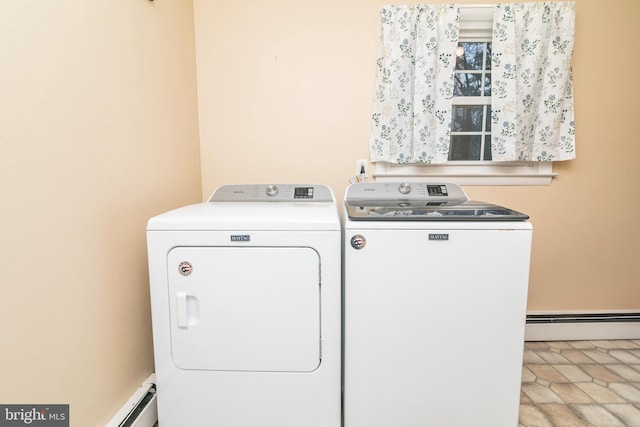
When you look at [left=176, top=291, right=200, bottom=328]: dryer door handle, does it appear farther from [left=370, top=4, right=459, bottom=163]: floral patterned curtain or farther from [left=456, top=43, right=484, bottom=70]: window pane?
[left=456, top=43, right=484, bottom=70]: window pane

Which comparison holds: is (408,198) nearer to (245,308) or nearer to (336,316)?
(336,316)

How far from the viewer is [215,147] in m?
1.94

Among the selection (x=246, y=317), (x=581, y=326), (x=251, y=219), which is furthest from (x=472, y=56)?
(x=246, y=317)

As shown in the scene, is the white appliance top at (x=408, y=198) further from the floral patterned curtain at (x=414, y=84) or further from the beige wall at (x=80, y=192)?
the beige wall at (x=80, y=192)

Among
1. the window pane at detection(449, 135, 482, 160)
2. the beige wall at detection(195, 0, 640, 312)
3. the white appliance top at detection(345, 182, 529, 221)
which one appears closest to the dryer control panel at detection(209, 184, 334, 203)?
the white appliance top at detection(345, 182, 529, 221)

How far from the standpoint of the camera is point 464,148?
6.44 feet

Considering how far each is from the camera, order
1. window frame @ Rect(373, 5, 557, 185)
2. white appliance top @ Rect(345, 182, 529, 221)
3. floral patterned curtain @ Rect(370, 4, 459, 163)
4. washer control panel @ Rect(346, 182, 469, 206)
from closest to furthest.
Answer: white appliance top @ Rect(345, 182, 529, 221)
washer control panel @ Rect(346, 182, 469, 206)
floral patterned curtain @ Rect(370, 4, 459, 163)
window frame @ Rect(373, 5, 557, 185)

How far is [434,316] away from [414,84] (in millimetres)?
1332

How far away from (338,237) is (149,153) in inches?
38.1

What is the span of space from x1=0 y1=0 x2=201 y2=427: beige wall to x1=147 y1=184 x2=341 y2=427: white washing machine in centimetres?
18

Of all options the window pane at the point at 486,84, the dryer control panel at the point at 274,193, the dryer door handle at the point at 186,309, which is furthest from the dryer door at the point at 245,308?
the window pane at the point at 486,84

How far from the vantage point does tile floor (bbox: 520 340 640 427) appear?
1370 millimetres

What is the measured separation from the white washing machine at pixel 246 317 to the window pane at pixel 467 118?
4.19 feet

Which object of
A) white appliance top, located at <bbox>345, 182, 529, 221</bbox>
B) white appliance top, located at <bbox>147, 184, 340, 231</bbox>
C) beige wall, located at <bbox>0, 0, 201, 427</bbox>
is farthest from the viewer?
white appliance top, located at <bbox>345, 182, 529, 221</bbox>
